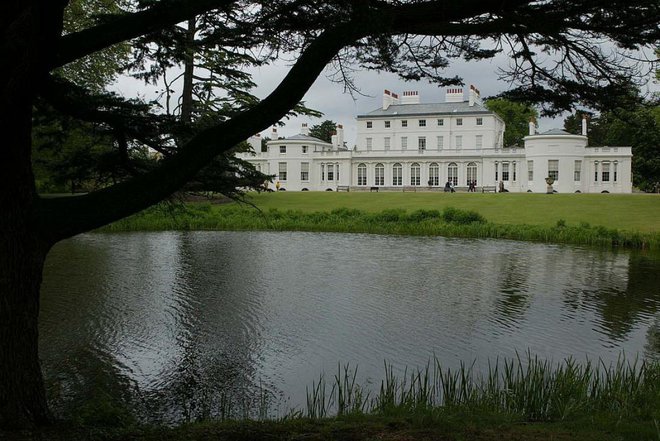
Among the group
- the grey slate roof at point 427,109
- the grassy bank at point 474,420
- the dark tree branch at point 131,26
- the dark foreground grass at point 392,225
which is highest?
the grey slate roof at point 427,109

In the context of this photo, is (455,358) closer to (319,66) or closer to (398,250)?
(319,66)

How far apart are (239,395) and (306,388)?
23.8 inches

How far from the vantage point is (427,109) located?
54.8 meters

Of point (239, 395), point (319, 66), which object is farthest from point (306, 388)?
point (319, 66)

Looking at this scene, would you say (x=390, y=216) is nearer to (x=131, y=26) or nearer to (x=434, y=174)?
(x=131, y=26)

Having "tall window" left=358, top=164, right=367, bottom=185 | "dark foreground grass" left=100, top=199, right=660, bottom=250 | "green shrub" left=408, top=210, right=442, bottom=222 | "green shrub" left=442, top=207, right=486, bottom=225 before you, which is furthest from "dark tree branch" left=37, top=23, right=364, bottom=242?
"tall window" left=358, top=164, right=367, bottom=185

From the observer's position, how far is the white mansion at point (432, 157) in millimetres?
43938

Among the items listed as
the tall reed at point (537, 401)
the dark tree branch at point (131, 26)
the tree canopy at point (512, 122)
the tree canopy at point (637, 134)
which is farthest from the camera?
the tree canopy at point (512, 122)

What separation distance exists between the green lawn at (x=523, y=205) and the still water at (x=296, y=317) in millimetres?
8421

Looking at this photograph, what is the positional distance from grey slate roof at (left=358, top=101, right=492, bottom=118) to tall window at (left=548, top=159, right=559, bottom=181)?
1015cm

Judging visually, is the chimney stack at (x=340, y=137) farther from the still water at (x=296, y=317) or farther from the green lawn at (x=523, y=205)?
the still water at (x=296, y=317)

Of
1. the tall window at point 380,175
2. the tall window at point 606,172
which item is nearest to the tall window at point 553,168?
the tall window at point 606,172

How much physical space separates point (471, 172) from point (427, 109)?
8766mm


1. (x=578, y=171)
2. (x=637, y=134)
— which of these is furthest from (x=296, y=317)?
(x=578, y=171)
